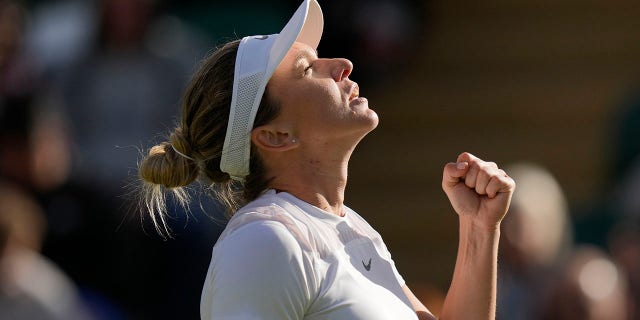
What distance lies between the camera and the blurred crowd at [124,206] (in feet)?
16.7

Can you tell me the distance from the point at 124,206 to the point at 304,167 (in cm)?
275

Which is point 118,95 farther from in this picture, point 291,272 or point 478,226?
point 291,272

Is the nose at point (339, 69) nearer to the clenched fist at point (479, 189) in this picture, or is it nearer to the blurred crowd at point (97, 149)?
the clenched fist at point (479, 189)

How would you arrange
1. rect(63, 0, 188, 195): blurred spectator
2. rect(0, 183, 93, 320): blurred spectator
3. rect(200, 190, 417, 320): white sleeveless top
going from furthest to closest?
1. rect(63, 0, 188, 195): blurred spectator
2. rect(0, 183, 93, 320): blurred spectator
3. rect(200, 190, 417, 320): white sleeveless top

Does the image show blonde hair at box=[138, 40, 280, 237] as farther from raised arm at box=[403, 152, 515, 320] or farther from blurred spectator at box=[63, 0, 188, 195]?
blurred spectator at box=[63, 0, 188, 195]

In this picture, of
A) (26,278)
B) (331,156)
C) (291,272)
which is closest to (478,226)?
(331,156)

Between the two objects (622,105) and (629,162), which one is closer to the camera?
(629,162)

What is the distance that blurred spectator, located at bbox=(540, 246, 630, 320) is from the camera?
487cm

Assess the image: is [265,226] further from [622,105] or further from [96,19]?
[622,105]

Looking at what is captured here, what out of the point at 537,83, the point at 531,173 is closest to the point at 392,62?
the point at 537,83

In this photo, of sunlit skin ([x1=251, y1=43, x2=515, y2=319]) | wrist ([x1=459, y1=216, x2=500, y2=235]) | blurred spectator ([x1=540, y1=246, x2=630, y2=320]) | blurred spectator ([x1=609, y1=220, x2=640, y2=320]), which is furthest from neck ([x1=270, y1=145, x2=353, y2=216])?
blurred spectator ([x1=609, y1=220, x2=640, y2=320])

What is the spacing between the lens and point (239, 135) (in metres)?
2.84

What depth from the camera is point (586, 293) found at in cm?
489

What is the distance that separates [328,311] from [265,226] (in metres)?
0.22
